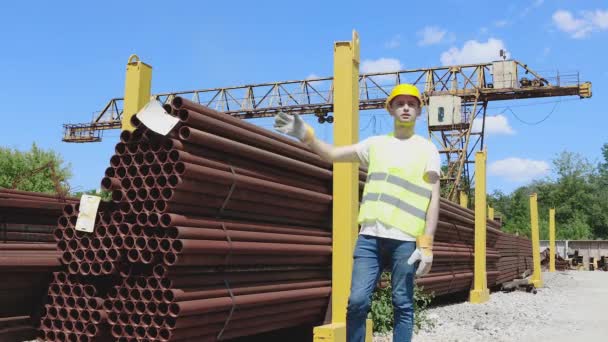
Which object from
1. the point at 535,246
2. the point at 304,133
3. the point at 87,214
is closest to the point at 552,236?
the point at 535,246

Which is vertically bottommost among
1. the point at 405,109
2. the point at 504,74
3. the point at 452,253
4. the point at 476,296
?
the point at 476,296

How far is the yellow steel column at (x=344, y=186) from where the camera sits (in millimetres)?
6113

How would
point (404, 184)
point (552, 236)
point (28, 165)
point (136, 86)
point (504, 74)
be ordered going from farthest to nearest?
point (28, 165) → point (504, 74) → point (552, 236) → point (136, 86) → point (404, 184)

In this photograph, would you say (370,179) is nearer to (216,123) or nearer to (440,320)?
(216,123)

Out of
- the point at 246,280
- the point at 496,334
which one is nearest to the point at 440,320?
the point at 496,334

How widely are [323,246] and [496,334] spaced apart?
353 cm

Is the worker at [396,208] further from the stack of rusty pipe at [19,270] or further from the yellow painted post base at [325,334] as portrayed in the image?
the stack of rusty pipe at [19,270]

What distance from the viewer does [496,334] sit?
26.9 feet

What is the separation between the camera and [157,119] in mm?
4293

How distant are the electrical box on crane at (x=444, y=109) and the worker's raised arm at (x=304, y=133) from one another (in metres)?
30.1

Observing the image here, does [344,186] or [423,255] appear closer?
[423,255]

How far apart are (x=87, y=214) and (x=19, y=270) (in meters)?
1.04

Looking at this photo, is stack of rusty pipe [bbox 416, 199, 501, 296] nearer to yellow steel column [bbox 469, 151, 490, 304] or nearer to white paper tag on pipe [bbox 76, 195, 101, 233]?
yellow steel column [bbox 469, 151, 490, 304]

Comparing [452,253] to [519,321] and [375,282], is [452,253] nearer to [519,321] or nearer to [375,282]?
[519,321]
